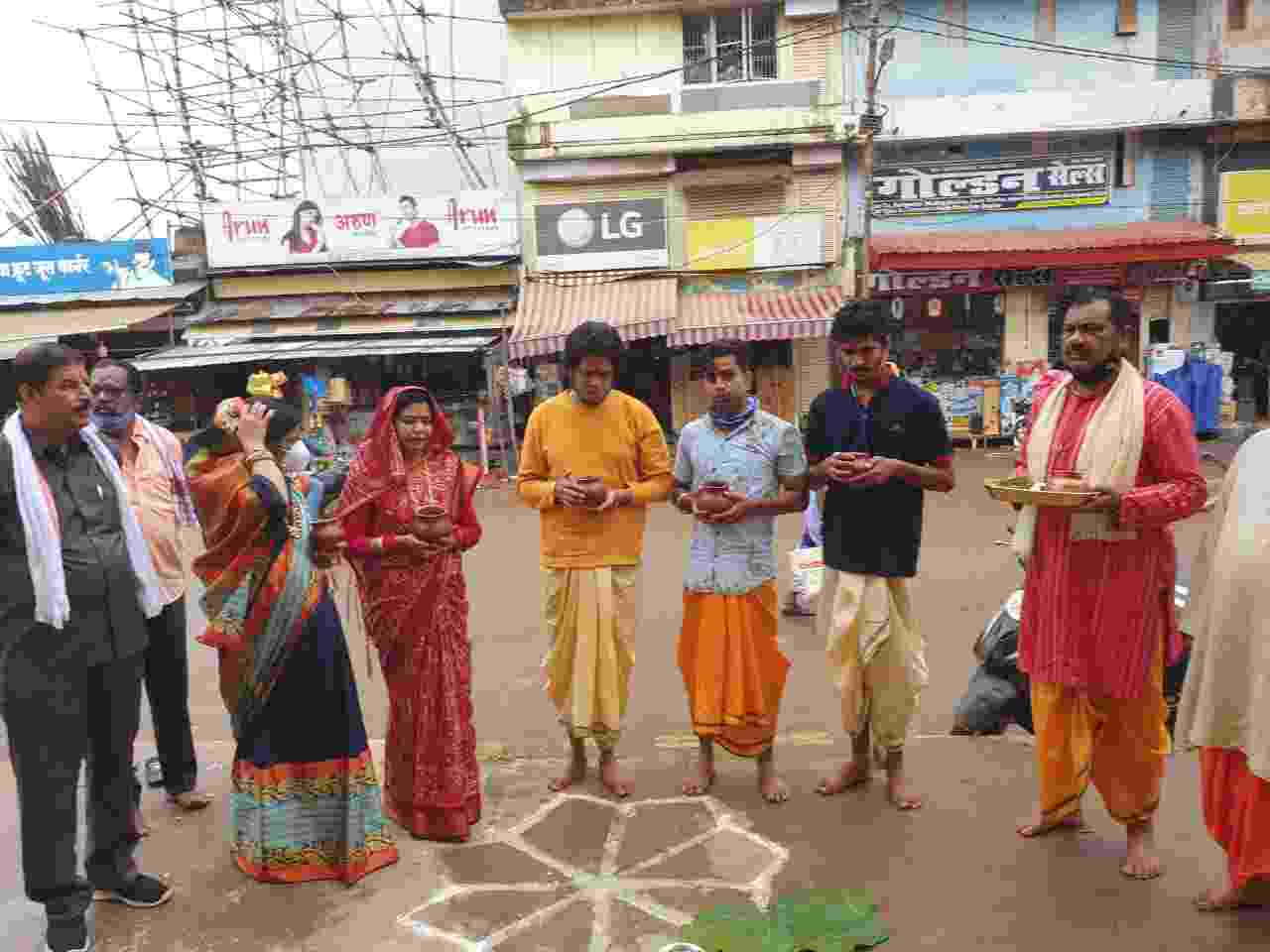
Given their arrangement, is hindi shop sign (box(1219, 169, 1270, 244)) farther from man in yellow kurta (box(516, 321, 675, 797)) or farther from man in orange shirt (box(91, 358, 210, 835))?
man in orange shirt (box(91, 358, 210, 835))

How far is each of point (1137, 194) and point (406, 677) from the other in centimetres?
1585

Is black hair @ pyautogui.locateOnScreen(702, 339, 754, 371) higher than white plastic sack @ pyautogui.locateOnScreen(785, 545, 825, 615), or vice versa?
black hair @ pyautogui.locateOnScreen(702, 339, 754, 371)

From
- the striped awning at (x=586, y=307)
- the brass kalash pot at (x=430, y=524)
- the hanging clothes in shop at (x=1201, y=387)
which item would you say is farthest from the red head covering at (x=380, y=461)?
the hanging clothes in shop at (x=1201, y=387)

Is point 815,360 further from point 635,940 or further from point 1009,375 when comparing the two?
point 635,940

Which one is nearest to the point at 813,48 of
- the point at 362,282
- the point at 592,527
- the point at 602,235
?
the point at 602,235

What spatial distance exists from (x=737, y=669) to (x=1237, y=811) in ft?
Result: 5.42

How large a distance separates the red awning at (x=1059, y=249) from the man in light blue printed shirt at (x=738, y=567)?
12.0 m

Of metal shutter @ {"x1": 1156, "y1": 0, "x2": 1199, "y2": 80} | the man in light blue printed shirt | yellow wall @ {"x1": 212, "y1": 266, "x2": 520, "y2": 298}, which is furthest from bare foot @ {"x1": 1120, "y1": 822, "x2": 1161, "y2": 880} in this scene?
metal shutter @ {"x1": 1156, "y1": 0, "x2": 1199, "y2": 80}

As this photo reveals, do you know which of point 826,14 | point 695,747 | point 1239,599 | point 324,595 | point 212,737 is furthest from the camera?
point 826,14

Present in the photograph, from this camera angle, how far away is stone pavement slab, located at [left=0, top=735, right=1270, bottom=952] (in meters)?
2.91

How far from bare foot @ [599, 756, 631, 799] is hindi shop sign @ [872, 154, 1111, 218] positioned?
13.6 metres

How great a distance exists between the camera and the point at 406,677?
3508 mm

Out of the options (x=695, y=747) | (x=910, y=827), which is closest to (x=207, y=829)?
(x=695, y=747)

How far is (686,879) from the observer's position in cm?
323
